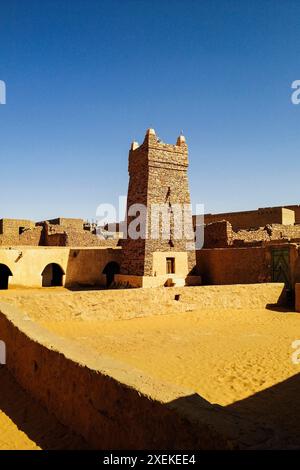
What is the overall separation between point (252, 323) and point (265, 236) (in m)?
10.7

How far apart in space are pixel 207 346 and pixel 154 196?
1132 centimetres

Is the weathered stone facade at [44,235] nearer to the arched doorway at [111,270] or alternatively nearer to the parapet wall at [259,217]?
the arched doorway at [111,270]

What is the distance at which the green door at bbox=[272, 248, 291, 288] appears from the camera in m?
17.5

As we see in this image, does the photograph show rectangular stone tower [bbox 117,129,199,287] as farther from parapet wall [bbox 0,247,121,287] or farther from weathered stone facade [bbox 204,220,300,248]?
weathered stone facade [bbox 204,220,300,248]

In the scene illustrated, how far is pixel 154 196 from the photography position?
20297 millimetres

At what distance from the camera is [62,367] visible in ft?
16.6

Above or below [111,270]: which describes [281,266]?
above

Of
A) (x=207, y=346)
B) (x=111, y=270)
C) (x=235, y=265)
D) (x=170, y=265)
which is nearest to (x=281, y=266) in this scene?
(x=235, y=265)

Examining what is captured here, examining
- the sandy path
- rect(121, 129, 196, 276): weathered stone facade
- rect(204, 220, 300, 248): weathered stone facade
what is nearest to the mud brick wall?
rect(121, 129, 196, 276): weathered stone facade

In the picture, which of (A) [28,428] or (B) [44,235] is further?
(B) [44,235]

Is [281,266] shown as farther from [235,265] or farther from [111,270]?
[111,270]

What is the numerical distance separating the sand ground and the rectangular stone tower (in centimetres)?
545

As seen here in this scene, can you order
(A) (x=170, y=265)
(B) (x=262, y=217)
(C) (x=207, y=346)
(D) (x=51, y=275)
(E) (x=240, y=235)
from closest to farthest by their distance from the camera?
(C) (x=207, y=346) → (A) (x=170, y=265) → (E) (x=240, y=235) → (D) (x=51, y=275) → (B) (x=262, y=217)
